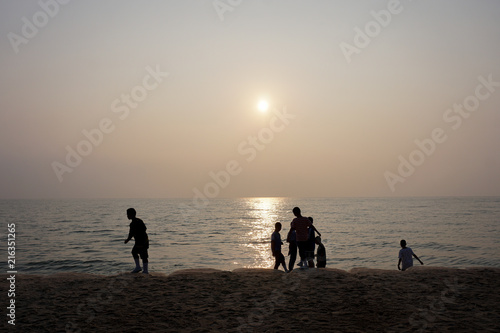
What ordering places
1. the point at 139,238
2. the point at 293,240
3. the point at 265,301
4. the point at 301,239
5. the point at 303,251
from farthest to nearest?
1. the point at 293,240
2. the point at 303,251
3. the point at 301,239
4. the point at 139,238
5. the point at 265,301

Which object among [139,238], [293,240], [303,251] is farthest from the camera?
[293,240]

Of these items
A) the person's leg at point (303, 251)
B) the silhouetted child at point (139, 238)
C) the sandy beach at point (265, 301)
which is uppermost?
the silhouetted child at point (139, 238)

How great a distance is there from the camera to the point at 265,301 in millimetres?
9398

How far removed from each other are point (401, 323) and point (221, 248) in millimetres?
27641

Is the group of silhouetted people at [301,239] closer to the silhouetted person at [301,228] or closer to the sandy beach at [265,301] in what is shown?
the silhouetted person at [301,228]

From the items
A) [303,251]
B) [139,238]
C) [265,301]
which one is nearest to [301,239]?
[303,251]

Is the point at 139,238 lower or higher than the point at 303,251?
higher

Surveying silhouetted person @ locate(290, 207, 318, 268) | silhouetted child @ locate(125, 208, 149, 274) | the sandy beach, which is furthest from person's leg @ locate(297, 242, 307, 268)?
silhouetted child @ locate(125, 208, 149, 274)

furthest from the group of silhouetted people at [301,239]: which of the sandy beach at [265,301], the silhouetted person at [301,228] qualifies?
the sandy beach at [265,301]

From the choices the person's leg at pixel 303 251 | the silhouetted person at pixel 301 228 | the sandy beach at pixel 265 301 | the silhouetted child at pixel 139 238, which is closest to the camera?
the sandy beach at pixel 265 301

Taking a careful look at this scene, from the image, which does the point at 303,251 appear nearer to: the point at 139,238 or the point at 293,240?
the point at 293,240

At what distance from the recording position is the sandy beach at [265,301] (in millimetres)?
7766

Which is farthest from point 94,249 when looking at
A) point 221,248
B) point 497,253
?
point 497,253

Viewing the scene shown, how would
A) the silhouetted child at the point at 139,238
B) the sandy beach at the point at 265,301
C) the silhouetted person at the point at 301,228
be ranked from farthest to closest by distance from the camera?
the silhouetted person at the point at 301,228 < the silhouetted child at the point at 139,238 < the sandy beach at the point at 265,301
